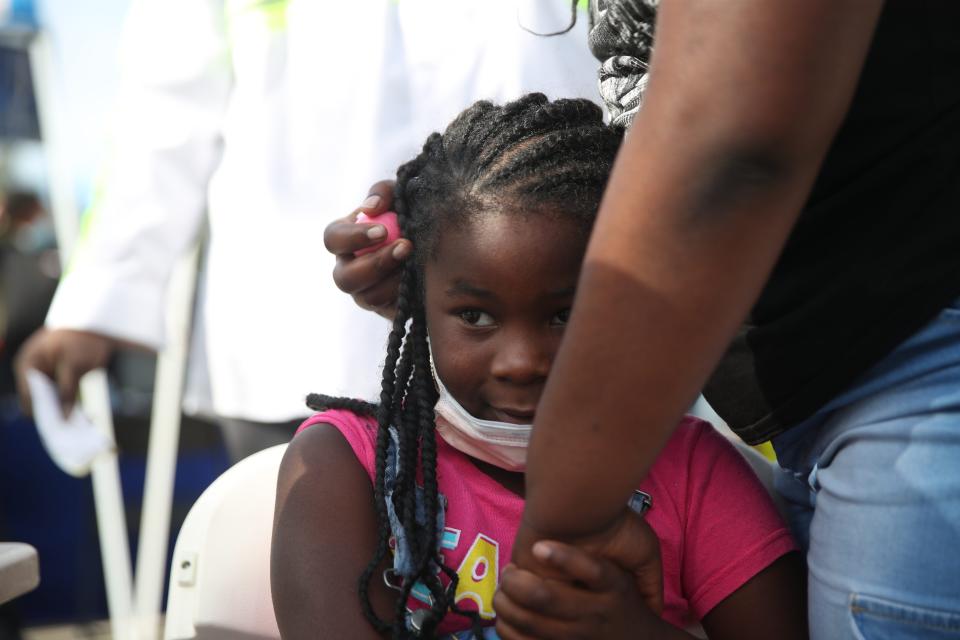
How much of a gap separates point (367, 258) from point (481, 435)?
311 mm

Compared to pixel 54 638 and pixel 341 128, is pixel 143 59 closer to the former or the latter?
pixel 341 128

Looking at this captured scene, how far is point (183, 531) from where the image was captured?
1.37m

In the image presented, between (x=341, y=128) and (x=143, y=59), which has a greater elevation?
(x=143, y=59)

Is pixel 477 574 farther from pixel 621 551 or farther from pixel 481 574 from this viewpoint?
pixel 621 551

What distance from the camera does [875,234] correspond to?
888 mm

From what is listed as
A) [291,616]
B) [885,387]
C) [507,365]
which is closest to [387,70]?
[507,365]

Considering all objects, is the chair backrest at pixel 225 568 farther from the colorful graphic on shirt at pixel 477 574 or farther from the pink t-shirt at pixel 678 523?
the colorful graphic on shirt at pixel 477 574

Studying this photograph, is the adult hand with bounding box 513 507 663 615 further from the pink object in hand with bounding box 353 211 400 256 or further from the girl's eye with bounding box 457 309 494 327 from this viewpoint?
the pink object in hand with bounding box 353 211 400 256

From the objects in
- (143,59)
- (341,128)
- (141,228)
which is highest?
(143,59)

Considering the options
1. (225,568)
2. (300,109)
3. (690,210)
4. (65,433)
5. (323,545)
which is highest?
(690,210)

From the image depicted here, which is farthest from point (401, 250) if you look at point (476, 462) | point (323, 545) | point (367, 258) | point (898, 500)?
point (898, 500)

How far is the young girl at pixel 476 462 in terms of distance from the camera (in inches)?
47.7

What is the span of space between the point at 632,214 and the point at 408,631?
27.6 inches

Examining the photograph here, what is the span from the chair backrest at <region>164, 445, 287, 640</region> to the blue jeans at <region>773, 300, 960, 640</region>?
2.50 ft
